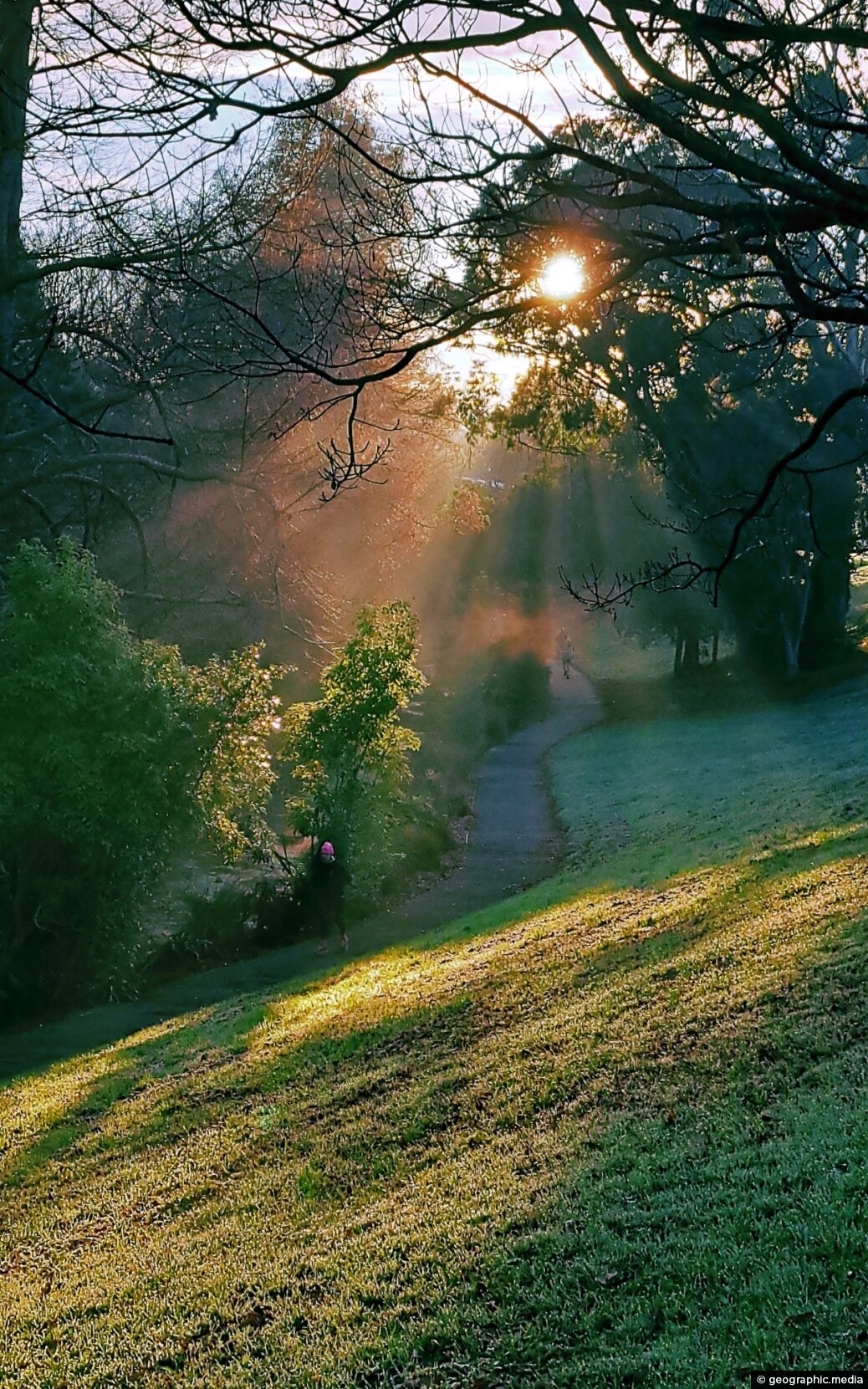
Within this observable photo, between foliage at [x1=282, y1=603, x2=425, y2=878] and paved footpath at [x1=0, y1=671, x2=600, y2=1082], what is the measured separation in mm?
1657

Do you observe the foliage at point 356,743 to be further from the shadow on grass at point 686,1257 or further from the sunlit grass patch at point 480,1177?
the shadow on grass at point 686,1257

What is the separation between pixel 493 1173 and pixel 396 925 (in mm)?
14125

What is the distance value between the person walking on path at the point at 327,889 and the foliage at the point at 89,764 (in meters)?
1.44

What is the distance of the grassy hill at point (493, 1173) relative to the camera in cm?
518

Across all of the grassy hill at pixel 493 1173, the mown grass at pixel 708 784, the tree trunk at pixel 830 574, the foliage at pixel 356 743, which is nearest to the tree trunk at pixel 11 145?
the grassy hill at pixel 493 1173

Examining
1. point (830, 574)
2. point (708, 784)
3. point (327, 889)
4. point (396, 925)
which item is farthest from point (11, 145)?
point (830, 574)

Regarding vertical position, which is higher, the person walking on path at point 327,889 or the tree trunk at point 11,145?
the tree trunk at point 11,145

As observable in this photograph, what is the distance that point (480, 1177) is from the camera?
715 cm

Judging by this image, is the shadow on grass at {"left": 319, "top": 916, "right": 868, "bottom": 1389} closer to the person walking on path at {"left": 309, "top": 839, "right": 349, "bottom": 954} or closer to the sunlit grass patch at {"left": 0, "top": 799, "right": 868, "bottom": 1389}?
the sunlit grass patch at {"left": 0, "top": 799, "right": 868, "bottom": 1389}

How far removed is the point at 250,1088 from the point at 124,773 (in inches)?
292

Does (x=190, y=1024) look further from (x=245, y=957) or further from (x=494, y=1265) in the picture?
(x=494, y=1265)

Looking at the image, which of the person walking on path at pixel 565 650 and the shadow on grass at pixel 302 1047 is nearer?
the shadow on grass at pixel 302 1047

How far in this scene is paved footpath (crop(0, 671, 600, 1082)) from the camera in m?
16.6

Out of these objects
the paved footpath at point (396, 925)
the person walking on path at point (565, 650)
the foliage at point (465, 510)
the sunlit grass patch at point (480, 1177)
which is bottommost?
the paved footpath at point (396, 925)
